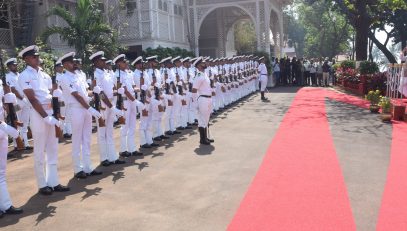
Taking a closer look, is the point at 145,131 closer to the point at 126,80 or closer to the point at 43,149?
the point at 126,80

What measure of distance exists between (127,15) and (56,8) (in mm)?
7820

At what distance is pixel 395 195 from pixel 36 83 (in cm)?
495

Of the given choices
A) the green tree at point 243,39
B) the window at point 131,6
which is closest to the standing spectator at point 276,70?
the window at point 131,6

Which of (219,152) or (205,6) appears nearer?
(219,152)

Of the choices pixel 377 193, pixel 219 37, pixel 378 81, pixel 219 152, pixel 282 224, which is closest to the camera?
pixel 282 224

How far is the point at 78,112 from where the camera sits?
6.55 meters

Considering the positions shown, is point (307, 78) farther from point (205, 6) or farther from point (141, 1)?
point (141, 1)

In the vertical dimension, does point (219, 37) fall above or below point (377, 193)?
above

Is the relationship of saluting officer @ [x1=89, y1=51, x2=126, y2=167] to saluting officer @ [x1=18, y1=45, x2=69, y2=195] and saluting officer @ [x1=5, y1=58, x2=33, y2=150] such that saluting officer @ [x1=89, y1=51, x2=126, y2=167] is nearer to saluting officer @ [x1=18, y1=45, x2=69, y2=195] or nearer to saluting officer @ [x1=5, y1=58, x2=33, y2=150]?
saluting officer @ [x1=18, y1=45, x2=69, y2=195]

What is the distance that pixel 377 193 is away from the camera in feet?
18.2

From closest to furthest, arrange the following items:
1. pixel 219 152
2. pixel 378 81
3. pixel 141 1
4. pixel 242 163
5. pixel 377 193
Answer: pixel 377 193
pixel 242 163
pixel 219 152
pixel 378 81
pixel 141 1

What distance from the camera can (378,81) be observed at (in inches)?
641

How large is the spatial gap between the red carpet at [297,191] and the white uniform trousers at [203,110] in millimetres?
1561

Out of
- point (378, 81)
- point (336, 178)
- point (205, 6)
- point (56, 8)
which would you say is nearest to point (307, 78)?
point (205, 6)
